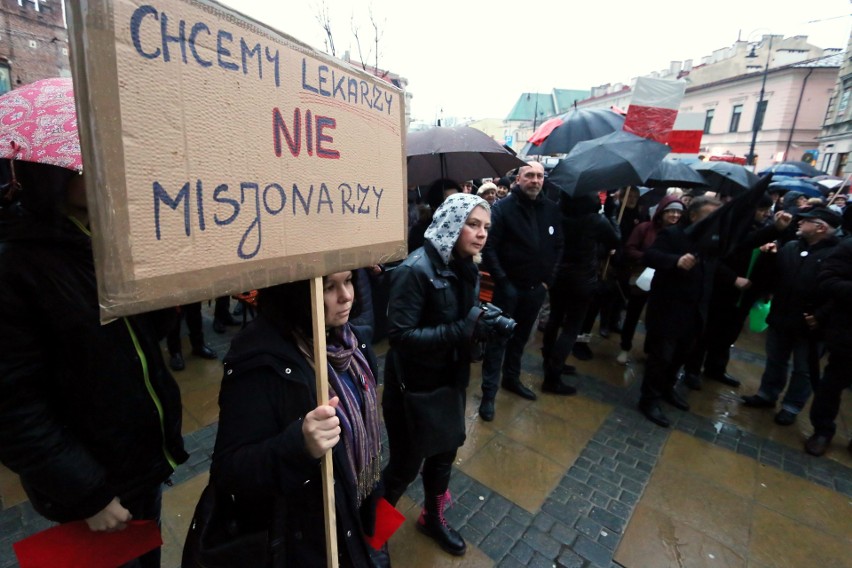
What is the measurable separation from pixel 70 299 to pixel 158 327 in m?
0.38

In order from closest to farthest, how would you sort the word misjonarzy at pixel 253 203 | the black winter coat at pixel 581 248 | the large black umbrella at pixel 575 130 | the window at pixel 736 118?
1. the word misjonarzy at pixel 253 203
2. the black winter coat at pixel 581 248
3. the large black umbrella at pixel 575 130
4. the window at pixel 736 118

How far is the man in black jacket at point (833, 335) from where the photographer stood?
10.0 feet

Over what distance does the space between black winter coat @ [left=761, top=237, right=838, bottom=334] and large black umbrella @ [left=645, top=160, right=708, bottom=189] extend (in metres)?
1.49

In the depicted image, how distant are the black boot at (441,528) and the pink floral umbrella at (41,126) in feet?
7.55

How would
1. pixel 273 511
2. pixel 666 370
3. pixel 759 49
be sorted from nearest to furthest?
pixel 273 511
pixel 666 370
pixel 759 49

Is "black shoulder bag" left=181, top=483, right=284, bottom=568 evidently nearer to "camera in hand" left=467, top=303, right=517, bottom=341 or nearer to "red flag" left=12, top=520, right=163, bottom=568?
"red flag" left=12, top=520, right=163, bottom=568

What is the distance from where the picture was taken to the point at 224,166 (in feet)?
2.77

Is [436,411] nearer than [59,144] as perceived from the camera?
No

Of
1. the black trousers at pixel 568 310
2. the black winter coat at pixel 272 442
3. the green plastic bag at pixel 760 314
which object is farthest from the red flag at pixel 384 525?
the green plastic bag at pixel 760 314

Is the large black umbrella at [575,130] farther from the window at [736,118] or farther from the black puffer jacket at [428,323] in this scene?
the window at [736,118]

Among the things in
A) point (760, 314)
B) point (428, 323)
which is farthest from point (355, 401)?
point (760, 314)

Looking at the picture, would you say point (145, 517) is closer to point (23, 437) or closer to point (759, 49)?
point (23, 437)

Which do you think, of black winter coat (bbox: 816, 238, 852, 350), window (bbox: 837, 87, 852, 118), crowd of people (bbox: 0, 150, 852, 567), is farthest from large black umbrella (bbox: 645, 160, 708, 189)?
window (bbox: 837, 87, 852, 118)

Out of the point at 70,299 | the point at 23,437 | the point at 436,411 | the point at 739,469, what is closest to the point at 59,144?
the point at 70,299
